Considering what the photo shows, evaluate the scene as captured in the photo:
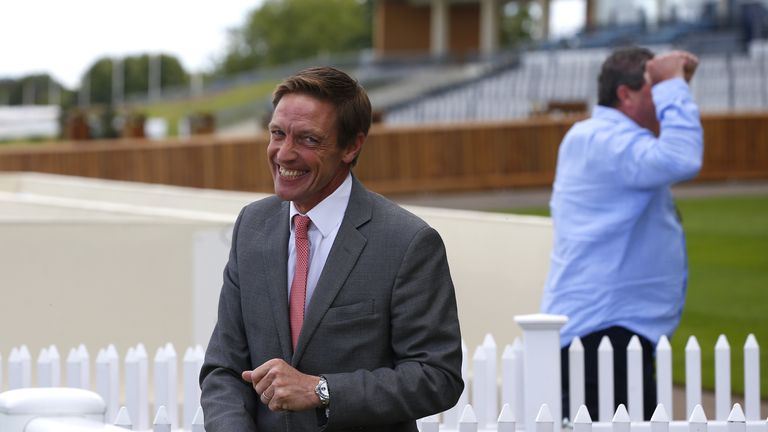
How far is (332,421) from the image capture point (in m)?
3.36

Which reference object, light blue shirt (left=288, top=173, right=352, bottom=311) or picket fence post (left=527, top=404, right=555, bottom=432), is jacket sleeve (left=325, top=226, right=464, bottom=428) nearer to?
light blue shirt (left=288, top=173, right=352, bottom=311)

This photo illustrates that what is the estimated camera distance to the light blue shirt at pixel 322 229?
11.5 feet

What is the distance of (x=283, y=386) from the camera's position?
3273mm

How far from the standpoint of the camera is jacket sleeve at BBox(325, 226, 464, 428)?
3348mm

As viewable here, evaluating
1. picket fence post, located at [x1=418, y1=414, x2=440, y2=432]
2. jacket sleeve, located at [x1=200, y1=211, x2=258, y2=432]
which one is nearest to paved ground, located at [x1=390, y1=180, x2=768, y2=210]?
picket fence post, located at [x1=418, y1=414, x2=440, y2=432]

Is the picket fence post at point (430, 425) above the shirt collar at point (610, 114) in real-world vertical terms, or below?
below

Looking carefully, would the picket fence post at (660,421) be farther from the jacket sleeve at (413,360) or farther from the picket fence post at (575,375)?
the jacket sleeve at (413,360)

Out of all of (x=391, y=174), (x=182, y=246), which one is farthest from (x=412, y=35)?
(x=182, y=246)

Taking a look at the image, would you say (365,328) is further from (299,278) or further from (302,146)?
(302,146)

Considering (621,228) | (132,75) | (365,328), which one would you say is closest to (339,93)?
(365,328)

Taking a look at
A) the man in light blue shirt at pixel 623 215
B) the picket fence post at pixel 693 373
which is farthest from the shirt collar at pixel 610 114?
the picket fence post at pixel 693 373

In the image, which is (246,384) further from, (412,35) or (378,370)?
(412,35)

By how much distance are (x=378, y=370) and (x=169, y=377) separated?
8.71ft

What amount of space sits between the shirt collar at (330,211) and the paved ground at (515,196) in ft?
61.9
